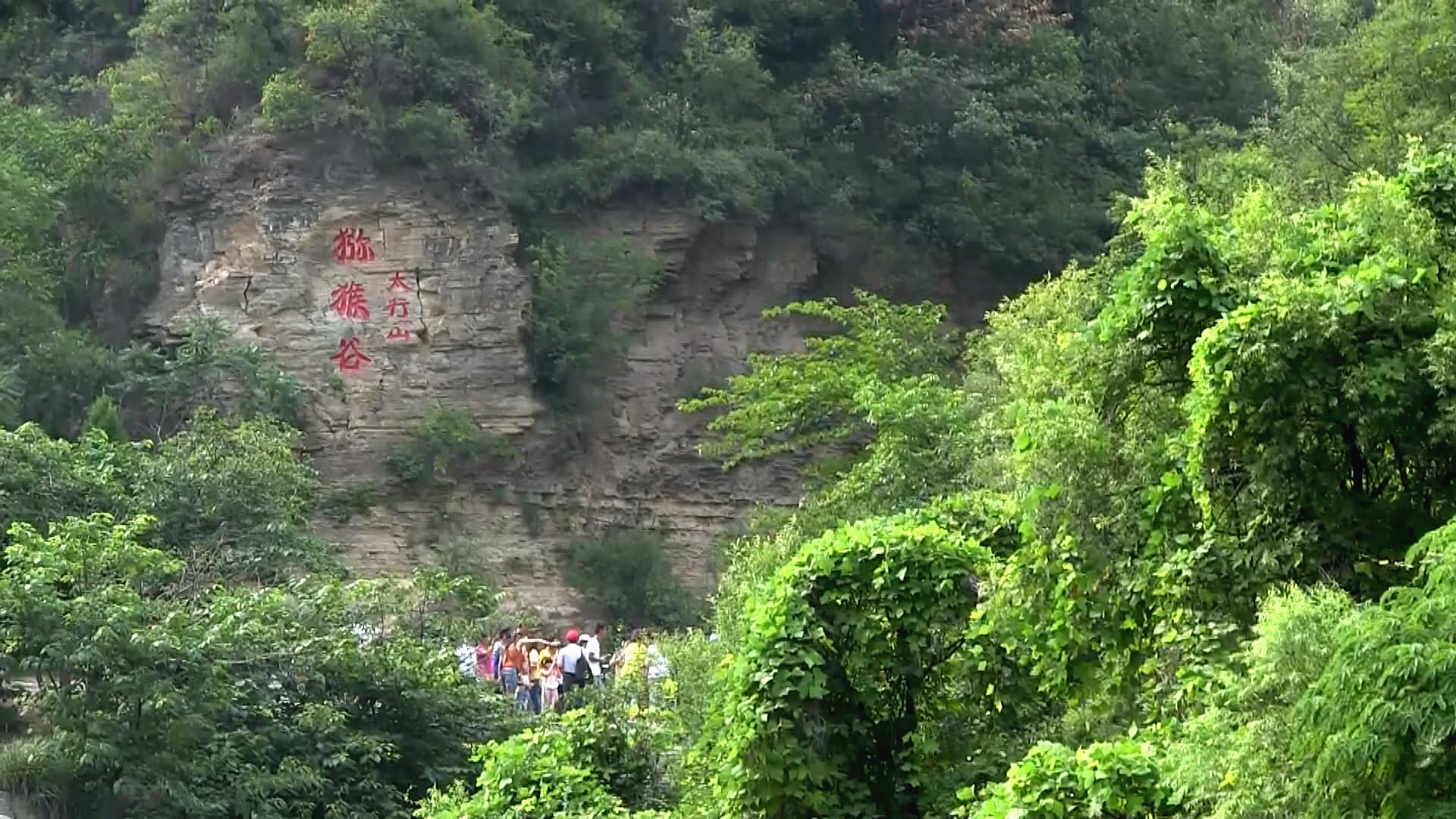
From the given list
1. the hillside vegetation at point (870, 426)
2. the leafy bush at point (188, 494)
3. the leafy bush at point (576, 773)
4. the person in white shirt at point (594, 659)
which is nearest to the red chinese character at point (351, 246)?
the hillside vegetation at point (870, 426)

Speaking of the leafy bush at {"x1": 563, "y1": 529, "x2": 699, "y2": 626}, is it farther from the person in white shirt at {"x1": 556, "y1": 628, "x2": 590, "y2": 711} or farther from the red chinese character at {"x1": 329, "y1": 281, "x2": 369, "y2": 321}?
the person in white shirt at {"x1": 556, "y1": 628, "x2": 590, "y2": 711}

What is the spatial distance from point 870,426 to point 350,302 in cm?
611

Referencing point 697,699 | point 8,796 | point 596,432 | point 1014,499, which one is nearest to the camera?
point 1014,499

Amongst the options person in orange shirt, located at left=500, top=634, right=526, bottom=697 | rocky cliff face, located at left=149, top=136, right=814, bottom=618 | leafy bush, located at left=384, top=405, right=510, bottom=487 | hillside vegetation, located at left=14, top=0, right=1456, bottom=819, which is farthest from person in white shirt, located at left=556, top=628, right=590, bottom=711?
leafy bush, located at left=384, top=405, right=510, bottom=487

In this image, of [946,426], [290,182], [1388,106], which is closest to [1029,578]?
[946,426]

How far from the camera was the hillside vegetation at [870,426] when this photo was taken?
17.9 ft

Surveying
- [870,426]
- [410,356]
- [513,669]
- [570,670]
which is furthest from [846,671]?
[410,356]

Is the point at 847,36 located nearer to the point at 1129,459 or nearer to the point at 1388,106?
the point at 1388,106

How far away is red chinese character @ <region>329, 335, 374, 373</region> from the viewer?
18.9m

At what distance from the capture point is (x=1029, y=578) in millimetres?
6660

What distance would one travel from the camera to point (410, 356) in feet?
62.7

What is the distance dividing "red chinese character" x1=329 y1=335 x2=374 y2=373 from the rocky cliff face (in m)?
0.02

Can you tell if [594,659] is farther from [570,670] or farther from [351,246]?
[351,246]

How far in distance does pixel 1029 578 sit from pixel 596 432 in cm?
1403
